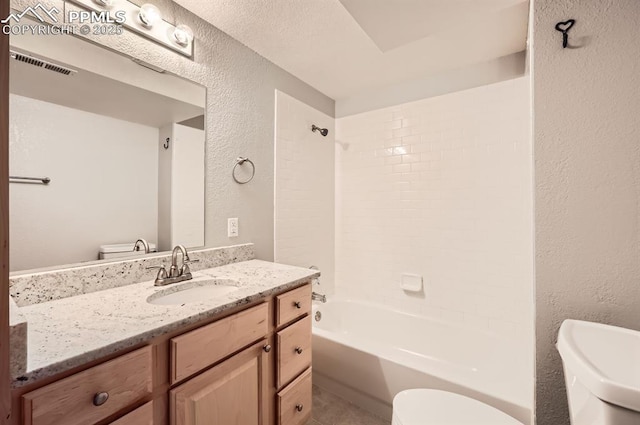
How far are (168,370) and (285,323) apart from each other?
541mm

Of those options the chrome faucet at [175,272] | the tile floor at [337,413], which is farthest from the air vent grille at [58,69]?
the tile floor at [337,413]

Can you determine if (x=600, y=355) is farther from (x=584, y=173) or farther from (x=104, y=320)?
(x=104, y=320)

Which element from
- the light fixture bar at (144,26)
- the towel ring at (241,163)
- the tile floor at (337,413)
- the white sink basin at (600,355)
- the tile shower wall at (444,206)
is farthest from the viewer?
the tile shower wall at (444,206)

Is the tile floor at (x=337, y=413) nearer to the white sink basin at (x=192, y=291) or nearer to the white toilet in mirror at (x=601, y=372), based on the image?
the white sink basin at (x=192, y=291)

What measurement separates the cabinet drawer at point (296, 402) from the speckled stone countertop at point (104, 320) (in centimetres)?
50

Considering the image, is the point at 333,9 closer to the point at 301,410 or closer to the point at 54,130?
the point at 54,130

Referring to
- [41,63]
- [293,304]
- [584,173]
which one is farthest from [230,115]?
[584,173]

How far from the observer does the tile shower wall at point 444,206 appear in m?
1.94

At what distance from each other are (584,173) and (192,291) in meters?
1.77

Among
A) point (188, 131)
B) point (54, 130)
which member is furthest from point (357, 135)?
point (54, 130)

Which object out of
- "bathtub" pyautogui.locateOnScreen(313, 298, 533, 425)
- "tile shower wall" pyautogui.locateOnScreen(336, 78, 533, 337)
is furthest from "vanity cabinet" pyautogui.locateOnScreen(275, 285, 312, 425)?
"tile shower wall" pyautogui.locateOnScreen(336, 78, 533, 337)

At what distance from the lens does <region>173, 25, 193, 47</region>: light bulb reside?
4.73 feet

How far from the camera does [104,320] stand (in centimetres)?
85

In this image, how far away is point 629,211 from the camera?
40.3 inches
